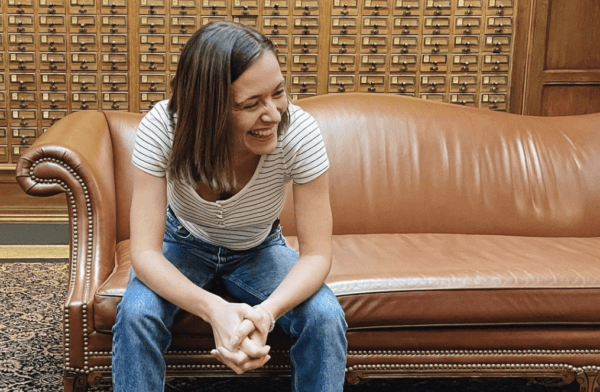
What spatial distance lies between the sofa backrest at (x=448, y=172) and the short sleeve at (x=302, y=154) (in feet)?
2.43

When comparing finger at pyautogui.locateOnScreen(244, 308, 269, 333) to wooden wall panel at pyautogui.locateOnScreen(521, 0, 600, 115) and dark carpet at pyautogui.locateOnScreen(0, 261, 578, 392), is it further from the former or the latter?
wooden wall panel at pyautogui.locateOnScreen(521, 0, 600, 115)

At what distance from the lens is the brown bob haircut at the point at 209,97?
4.52ft

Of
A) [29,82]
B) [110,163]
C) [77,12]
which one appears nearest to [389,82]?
[77,12]

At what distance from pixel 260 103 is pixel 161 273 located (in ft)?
1.37

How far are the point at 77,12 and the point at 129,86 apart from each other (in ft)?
1.69

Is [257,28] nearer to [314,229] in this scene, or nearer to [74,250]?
[74,250]

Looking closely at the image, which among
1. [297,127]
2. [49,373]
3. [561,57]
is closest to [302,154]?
[297,127]

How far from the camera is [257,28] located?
417 cm

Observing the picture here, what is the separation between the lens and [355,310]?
171cm

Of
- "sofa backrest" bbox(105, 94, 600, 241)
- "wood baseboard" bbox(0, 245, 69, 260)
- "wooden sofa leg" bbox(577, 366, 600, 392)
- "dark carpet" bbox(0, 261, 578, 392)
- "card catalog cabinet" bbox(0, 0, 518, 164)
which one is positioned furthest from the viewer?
"card catalog cabinet" bbox(0, 0, 518, 164)

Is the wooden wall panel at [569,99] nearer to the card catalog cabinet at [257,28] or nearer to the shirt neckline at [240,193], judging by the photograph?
the card catalog cabinet at [257,28]

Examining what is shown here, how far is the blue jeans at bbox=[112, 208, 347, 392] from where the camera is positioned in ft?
4.59

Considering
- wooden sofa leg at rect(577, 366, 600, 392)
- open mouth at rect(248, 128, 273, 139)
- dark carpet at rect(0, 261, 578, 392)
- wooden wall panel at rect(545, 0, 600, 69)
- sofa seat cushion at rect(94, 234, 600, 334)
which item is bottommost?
dark carpet at rect(0, 261, 578, 392)

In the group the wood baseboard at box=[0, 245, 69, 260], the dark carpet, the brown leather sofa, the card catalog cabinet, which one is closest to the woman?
the brown leather sofa
